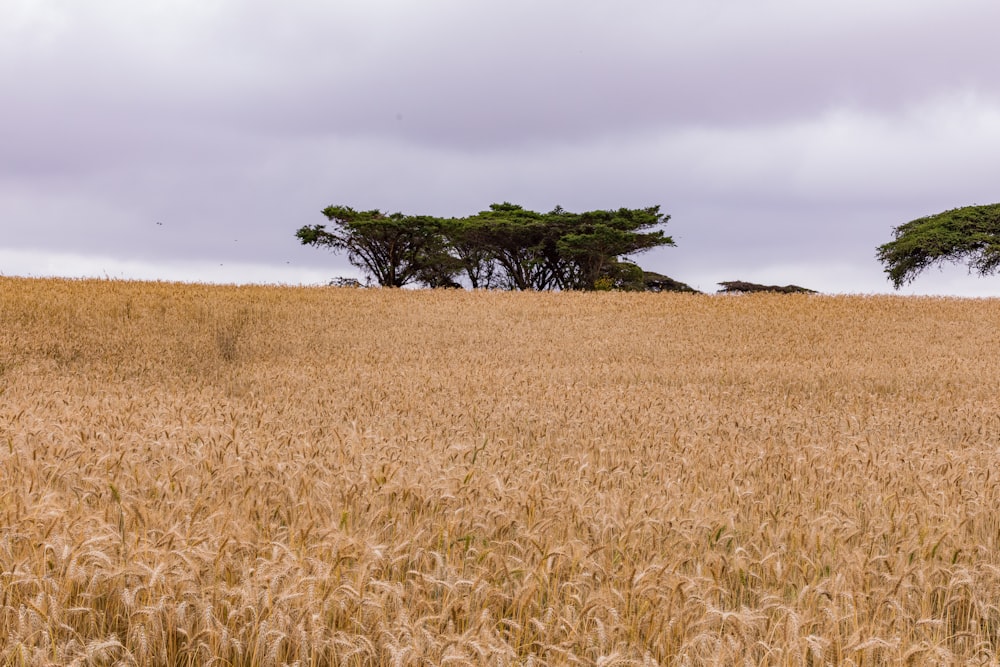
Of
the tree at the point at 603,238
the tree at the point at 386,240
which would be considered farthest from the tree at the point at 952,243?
the tree at the point at 386,240

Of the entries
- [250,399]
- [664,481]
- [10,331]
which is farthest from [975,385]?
[10,331]

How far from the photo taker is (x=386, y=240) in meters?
43.2

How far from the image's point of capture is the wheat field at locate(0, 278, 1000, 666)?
2.88 meters

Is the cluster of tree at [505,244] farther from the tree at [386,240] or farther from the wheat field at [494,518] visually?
the wheat field at [494,518]

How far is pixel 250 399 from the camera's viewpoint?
10.1m

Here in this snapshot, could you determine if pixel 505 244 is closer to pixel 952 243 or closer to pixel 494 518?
pixel 952 243

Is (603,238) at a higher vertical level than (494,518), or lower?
higher

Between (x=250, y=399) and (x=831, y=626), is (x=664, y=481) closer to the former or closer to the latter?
(x=831, y=626)

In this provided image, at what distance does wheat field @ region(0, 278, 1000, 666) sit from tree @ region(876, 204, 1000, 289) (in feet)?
114

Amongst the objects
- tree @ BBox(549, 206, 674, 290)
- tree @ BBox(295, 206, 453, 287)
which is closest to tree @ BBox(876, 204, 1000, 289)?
tree @ BBox(549, 206, 674, 290)

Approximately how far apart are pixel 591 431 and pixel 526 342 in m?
10.7

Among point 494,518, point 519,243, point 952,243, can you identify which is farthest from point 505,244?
point 494,518

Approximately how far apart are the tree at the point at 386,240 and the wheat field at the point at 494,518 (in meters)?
28.9

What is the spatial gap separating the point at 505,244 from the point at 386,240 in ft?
21.6
